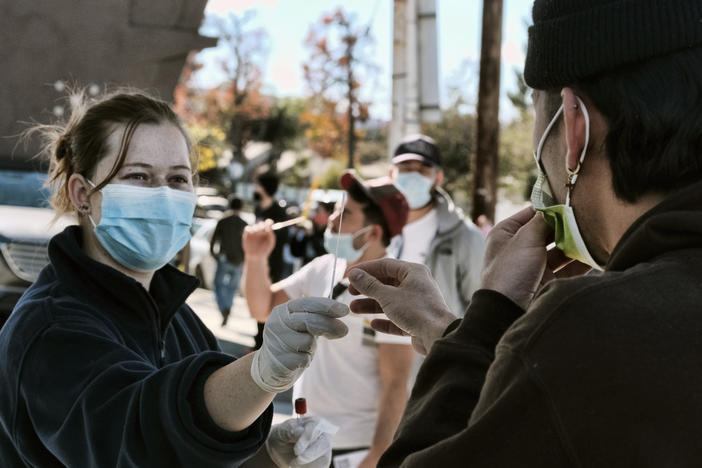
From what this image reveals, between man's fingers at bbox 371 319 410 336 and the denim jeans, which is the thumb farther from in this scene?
the denim jeans

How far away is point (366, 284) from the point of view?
1.71 metres

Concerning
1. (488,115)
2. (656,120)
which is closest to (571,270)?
(656,120)

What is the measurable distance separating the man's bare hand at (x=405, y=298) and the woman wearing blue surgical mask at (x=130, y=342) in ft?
0.41

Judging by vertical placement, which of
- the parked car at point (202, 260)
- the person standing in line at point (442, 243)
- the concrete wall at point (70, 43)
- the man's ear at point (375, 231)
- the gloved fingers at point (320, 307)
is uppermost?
the concrete wall at point (70, 43)

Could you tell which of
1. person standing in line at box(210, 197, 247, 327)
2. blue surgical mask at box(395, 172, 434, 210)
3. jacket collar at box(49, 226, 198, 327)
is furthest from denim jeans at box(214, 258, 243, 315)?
jacket collar at box(49, 226, 198, 327)

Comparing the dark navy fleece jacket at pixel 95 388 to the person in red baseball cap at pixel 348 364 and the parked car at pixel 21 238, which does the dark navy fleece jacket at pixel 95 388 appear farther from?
the parked car at pixel 21 238

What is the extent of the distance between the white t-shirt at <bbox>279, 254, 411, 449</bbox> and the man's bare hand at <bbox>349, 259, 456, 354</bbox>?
1710 mm

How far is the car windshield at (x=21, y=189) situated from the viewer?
266 inches

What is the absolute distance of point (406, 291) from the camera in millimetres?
1646

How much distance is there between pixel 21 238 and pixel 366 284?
5240mm

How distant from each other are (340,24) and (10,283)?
2924cm

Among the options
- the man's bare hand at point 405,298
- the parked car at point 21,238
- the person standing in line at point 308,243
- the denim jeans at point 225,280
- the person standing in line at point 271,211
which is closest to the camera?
the man's bare hand at point 405,298

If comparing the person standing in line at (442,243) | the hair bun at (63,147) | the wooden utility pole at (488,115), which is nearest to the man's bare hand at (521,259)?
the hair bun at (63,147)

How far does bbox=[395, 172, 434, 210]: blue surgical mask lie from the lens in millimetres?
5543
